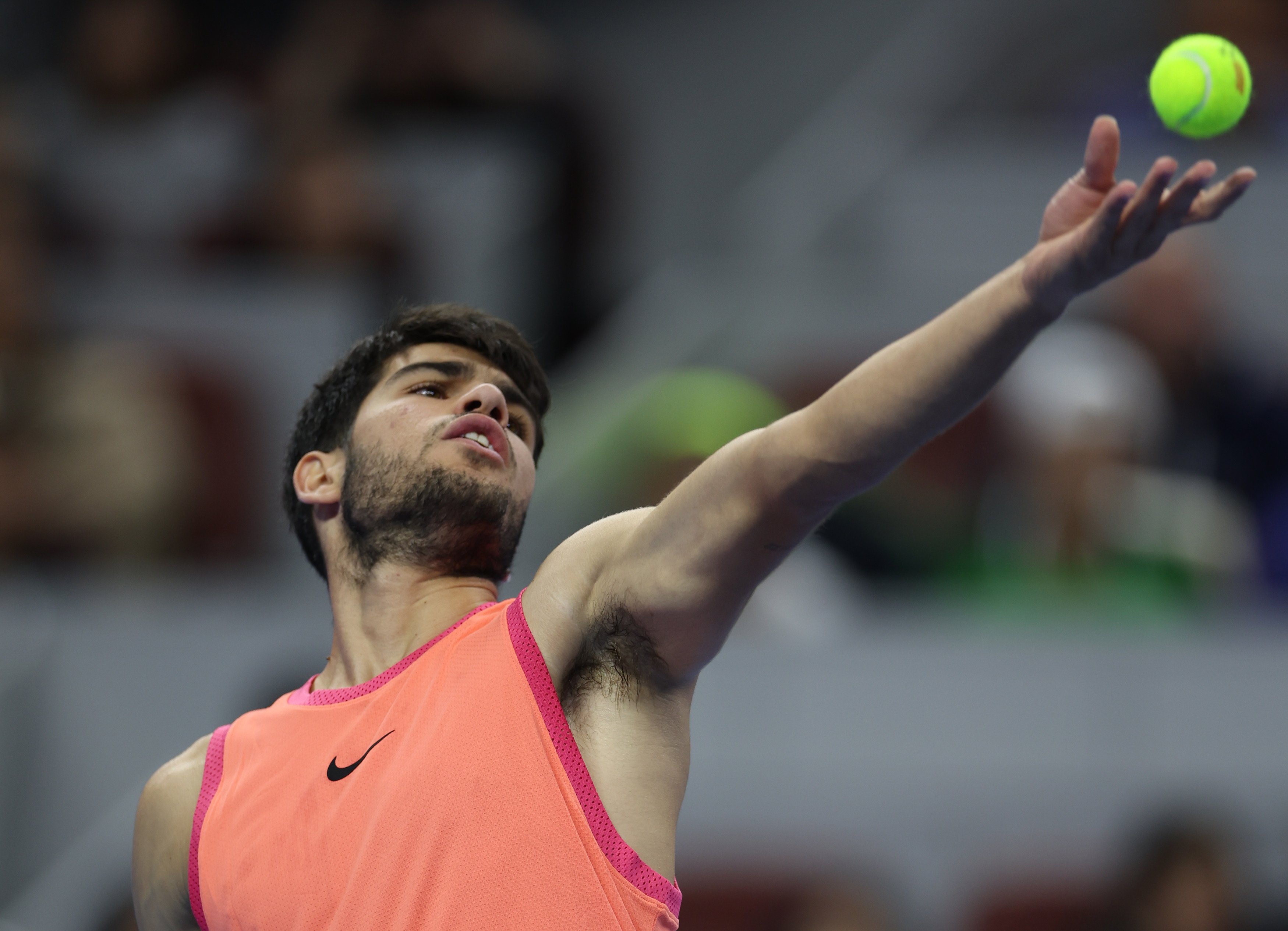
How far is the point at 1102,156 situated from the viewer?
2385 mm

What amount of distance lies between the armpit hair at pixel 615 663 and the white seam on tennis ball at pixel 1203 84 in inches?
51.6

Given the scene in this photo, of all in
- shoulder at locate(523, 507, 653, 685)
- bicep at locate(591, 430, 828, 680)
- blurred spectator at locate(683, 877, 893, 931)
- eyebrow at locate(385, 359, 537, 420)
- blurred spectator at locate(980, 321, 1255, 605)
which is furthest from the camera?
blurred spectator at locate(980, 321, 1255, 605)

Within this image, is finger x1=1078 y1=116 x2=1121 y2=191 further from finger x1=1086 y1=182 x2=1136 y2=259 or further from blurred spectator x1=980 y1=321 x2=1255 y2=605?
blurred spectator x1=980 y1=321 x2=1255 y2=605

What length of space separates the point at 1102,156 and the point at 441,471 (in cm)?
136

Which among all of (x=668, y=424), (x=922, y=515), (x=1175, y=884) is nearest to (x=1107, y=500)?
(x=922, y=515)

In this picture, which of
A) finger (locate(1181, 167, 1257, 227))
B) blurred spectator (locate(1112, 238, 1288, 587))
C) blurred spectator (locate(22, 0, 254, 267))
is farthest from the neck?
blurred spectator (locate(22, 0, 254, 267))

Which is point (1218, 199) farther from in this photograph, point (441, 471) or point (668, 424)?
point (668, 424)

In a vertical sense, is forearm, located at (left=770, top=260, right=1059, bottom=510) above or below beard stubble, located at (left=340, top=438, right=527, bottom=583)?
below

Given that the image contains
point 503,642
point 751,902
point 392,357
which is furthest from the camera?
point 751,902

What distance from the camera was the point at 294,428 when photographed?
361 cm

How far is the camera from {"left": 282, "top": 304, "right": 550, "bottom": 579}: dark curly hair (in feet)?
11.0

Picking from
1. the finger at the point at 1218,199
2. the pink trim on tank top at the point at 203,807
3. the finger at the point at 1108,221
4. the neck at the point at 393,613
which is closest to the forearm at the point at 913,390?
the finger at the point at 1108,221

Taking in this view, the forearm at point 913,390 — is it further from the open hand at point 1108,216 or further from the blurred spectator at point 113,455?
the blurred spectator at point 113,455

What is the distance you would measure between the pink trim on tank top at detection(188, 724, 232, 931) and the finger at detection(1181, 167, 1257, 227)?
6.74 feet
